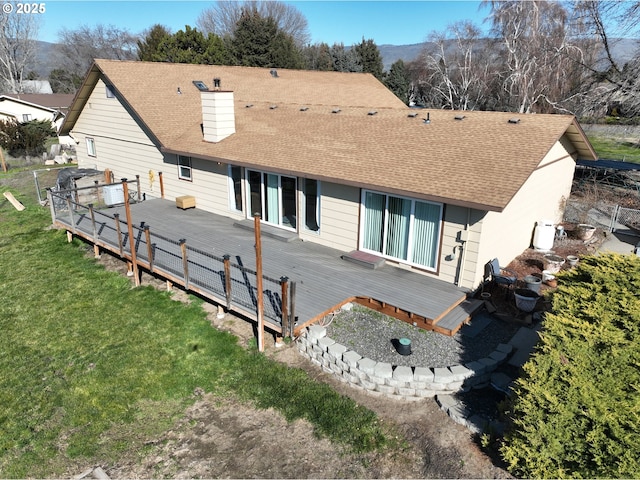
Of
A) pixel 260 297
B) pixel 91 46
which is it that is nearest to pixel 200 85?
pixel 260 297

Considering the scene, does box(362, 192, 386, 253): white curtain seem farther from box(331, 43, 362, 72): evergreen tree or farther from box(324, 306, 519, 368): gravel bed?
box(331, 43, 362, 72): evergreen tree

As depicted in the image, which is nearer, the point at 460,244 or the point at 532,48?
the point at 460,244

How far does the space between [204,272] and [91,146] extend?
14838 mm

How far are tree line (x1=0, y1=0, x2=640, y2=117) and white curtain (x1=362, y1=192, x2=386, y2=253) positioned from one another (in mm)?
16092

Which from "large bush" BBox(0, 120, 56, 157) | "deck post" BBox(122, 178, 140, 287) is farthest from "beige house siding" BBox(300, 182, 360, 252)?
"large bush" BBox(0, 120, 56, 157)

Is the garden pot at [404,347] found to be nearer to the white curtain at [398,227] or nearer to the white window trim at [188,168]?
the white curtain at [398,227]

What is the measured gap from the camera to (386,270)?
1056cm

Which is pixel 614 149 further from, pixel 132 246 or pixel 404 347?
pixel 132 246

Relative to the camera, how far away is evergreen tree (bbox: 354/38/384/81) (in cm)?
5166

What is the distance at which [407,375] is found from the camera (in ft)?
23.8

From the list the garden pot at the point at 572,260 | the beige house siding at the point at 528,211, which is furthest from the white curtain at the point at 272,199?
the garden pot at the point at 572,260

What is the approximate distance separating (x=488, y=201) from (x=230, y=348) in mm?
6071

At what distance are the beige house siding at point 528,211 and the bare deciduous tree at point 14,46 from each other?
65512 millimetres

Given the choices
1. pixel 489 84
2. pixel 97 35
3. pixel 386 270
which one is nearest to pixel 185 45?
pixel 489 84
